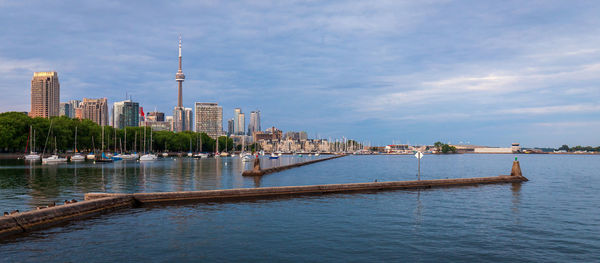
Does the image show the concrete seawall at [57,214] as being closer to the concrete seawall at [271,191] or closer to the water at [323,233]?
the water at [323,233]

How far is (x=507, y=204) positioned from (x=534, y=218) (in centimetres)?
806

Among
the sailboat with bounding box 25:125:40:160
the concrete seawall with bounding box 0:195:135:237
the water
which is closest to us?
the water

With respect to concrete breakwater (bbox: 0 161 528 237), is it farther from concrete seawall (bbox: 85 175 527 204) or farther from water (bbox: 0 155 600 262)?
water (bbox: 0 155 600 262)

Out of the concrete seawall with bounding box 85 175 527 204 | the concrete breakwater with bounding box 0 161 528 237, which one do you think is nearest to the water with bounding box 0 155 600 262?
the concrete breakwater with bounding box 0 161 528 237

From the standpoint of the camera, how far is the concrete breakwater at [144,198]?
83.5 feet

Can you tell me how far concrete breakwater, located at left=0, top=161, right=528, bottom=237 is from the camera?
25438 millimetres

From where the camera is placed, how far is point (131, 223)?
2873cm

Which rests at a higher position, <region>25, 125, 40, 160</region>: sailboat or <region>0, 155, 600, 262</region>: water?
<region>25, 125, 40, 160</region>: sailboat

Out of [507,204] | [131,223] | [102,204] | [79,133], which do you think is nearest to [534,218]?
[507,204]

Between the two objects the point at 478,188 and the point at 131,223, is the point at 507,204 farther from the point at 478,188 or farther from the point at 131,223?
the point at 131,223

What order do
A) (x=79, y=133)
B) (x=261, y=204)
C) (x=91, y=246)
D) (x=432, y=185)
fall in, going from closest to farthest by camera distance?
(x=91, y=246) → (x=261, y=204) → (x=432, y=185) → (x=79, y=133)

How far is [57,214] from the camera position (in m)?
28.1

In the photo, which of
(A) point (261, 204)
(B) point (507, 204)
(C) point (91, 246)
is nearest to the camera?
(C) point (91, 246)

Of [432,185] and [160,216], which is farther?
[432,185]
